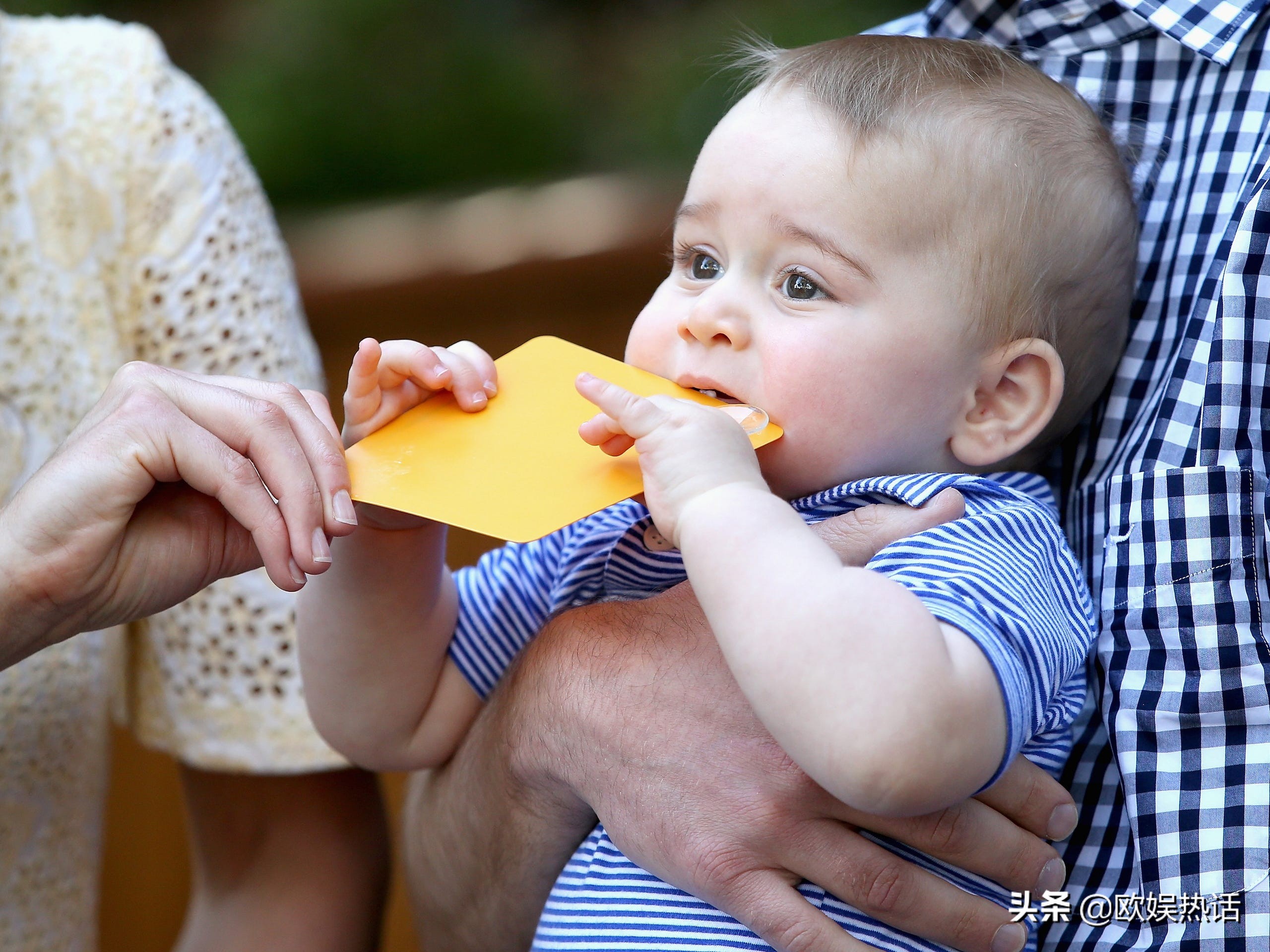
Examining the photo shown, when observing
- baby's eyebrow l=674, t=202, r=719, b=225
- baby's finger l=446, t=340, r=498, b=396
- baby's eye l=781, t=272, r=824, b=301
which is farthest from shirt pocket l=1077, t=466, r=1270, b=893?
baby's finger l=446, t=340, r=498, b=396

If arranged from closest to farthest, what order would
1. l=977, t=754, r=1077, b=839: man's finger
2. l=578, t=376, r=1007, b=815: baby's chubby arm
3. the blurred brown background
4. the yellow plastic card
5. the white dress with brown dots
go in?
l=578, t=376, r=1007, b=815: baby's chubby arm, the yellow plastic card, l=977, t=754, r=1077, b=839: man's finger, the white dress with brown dots, the blurred brown background

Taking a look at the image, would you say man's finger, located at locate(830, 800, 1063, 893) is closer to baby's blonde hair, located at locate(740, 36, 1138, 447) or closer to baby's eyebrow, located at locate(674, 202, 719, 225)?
baby's blonde hair, located at locate(740, 36, 1138, 447)

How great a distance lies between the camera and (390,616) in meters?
1.10

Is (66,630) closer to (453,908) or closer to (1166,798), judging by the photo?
(453,908)

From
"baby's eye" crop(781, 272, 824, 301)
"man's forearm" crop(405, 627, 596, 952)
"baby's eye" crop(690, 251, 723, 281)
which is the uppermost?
"baby's eye" crop(781, 272, 824, 301)

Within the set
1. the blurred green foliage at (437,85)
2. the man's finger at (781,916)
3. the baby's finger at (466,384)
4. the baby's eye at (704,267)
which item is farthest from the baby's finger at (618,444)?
the blurred green foliage at (437,85)

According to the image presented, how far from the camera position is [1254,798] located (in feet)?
3.00

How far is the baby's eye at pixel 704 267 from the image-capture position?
3.49 ft

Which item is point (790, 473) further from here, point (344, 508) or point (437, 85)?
point (437, 85)

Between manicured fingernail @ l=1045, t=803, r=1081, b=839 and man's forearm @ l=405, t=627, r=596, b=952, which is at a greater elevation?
manicured fingernail @ l=1045, t=803, r=1081, b=839

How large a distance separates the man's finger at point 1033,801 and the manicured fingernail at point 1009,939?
0.26ft

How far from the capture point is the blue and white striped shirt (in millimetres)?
833

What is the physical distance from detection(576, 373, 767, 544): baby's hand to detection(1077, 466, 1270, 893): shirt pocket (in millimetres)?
373

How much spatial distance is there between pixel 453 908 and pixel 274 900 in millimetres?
270
